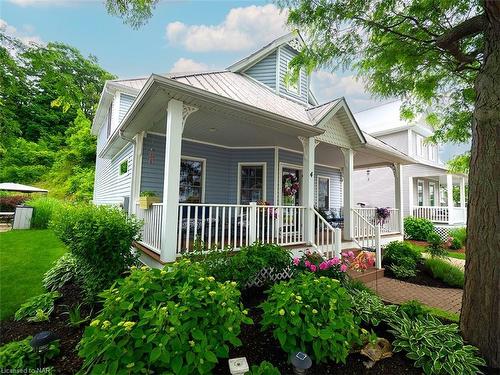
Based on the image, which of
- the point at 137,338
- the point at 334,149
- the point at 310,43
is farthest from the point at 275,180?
the point at 137,338

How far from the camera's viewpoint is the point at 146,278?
7.43ft

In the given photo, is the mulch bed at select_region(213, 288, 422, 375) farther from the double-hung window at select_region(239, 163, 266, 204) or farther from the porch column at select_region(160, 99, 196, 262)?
the double-hung window at select_region(239, 163, 266, 204)

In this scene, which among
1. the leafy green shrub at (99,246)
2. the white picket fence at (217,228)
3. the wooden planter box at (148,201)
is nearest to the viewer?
the leafy green shrub at (99,246)

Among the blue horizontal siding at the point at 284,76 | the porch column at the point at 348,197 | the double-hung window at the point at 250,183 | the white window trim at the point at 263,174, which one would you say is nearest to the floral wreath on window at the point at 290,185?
the white window trim at the point at 263,174

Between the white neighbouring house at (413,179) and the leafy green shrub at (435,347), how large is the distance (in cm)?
1076

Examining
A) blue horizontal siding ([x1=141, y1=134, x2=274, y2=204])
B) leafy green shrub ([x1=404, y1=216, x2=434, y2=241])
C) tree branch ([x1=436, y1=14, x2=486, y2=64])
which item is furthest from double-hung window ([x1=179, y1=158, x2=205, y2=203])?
leafy green shrub ([x1=404, y1=216, x2=434, y2=241])

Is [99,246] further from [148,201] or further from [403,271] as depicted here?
[403,271]

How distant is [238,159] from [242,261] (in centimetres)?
490

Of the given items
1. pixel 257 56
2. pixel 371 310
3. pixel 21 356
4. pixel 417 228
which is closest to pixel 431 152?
pixel 417 228

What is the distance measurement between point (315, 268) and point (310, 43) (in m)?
4.03

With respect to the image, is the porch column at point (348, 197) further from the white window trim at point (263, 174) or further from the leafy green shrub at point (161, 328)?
the leafy green shrub at point (161, 328)

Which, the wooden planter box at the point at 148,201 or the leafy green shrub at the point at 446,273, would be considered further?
the leafy green shrub at the point at 446,273

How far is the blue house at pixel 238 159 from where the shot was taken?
4.29m

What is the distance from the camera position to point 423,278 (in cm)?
611
